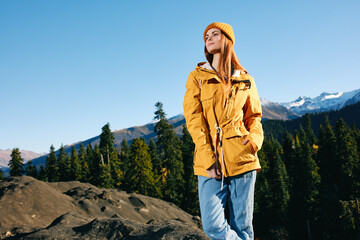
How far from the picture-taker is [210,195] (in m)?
3.51

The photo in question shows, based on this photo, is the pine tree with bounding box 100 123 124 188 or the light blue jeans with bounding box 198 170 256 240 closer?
the light blue jeans with bounding box 198 170 256 240

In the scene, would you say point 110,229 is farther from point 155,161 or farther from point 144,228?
point 155,161

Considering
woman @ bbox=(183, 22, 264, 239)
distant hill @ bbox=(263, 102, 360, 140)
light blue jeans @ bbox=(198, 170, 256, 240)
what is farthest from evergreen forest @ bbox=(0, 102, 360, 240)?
distant hill @ bbox=(263, 102, 360, 140)

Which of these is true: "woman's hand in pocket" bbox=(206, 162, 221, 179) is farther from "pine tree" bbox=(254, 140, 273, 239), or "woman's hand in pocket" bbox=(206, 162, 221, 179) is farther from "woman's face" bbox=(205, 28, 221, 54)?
"pine tree" bbox=(254, 140, 273, 239)

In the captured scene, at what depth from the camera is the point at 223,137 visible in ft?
11.6

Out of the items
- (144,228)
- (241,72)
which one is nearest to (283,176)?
(144,228)

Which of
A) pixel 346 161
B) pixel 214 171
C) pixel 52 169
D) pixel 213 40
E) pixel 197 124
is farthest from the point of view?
pixel 52 169

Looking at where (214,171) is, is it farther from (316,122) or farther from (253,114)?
(316,122)

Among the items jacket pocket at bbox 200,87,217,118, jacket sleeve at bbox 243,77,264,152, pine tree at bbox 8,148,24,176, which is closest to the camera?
jacket pocket at bbox 200,87,217,118

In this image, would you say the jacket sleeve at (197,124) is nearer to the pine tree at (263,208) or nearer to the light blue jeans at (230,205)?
the light blue jeans at (230,205)

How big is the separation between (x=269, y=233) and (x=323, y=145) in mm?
25419

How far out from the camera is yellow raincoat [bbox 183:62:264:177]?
11.4ft

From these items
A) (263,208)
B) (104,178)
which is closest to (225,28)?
(104,178)

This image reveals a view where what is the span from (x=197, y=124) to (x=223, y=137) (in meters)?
0.39
